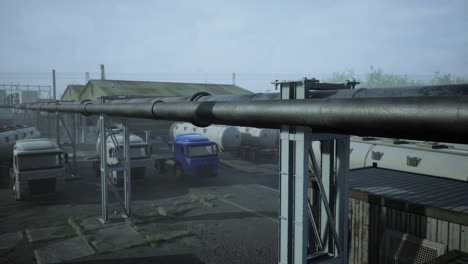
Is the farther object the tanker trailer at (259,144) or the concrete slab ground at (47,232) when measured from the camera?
the tanker trailer at (259,144)

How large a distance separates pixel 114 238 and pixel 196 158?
349 inches

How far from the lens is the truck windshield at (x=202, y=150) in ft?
69.4

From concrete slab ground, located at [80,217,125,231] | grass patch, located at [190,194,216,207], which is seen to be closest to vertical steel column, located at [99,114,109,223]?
concrete slab ground, located at [80,217,125,231]

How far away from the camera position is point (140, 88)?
4116cm

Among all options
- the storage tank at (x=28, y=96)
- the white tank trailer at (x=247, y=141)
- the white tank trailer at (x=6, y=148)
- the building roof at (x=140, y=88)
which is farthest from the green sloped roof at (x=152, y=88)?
the storage tank at (x=28, y=96)

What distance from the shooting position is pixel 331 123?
4.33 m

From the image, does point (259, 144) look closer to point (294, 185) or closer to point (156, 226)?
point (156, 226)

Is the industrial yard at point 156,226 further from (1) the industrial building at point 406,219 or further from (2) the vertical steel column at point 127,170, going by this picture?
(1) the industrial building at point 406,219

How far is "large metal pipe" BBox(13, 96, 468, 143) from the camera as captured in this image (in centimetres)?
322

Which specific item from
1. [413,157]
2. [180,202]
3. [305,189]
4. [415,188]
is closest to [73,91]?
[180,202]

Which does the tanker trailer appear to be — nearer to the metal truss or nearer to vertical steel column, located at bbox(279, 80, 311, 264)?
the metal truss

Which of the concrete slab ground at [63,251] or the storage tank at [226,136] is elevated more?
the storage tank at [226,136]

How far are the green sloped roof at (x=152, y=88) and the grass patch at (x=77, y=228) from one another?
25.1m

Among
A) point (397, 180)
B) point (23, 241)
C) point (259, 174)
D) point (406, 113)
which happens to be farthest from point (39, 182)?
point (406, 113)
